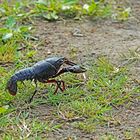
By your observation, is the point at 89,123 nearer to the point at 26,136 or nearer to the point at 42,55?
the point at 26,136

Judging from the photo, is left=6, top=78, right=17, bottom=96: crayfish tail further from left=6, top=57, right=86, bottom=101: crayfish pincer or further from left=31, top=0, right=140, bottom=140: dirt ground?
left=31, top=0, right=140, bottom=140: dirt ground

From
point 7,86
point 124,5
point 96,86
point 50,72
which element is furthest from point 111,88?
point 124,5

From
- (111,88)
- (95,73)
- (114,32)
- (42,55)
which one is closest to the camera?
(111,88)

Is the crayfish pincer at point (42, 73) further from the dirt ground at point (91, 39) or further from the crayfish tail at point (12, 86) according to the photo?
the dirt ground at point (91, 39)

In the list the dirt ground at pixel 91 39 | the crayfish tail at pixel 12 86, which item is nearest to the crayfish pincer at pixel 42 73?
the crayfish tail at pixel 12 86

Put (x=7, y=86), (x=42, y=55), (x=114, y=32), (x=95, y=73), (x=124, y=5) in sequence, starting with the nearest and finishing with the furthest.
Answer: (x=7, y=86)
(x=95, y=73)
(x=42, y=55)
(x=114, y=32)
(x=124, y=5)

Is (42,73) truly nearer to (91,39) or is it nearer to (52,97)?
(52,97)

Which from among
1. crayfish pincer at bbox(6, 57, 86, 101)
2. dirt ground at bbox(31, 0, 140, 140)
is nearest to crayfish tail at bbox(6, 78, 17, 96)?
crayfish pincer at bbox(6, 57, 86, 101)
